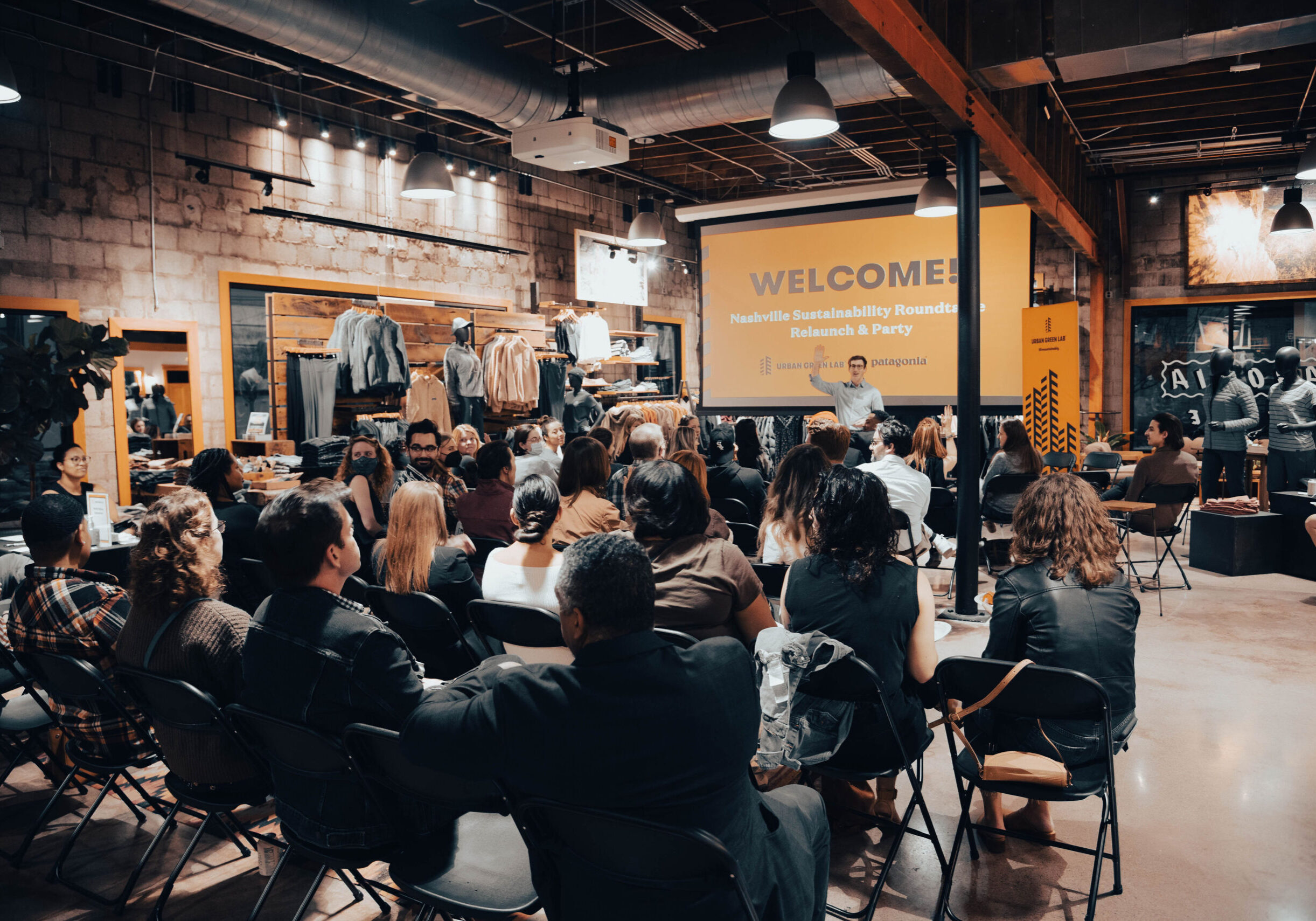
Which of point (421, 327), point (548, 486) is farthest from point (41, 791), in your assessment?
point (421, 327)

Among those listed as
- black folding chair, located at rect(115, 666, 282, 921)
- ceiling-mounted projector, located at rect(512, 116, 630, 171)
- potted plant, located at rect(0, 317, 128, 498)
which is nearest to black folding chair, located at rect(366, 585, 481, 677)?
black folding chair, located at rect(115, 666, 282, 921)

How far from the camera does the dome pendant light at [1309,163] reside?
657 cm

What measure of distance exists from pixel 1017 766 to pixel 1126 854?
0.84 m

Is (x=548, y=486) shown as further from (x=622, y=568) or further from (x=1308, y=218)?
(x=1308, y=218)

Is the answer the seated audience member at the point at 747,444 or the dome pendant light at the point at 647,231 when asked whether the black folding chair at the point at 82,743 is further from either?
the dome pendant light at the point at 647,231

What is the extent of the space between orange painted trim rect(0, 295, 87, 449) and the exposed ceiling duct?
7.84 feet

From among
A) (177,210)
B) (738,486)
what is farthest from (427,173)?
(738,486)

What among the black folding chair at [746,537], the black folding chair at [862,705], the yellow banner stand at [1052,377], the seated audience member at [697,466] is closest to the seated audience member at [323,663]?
the black folding chair at [862,705]

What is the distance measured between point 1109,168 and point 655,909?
41.2ft

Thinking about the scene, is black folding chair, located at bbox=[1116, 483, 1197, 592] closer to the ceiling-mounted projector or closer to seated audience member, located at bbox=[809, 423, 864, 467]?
seated audience member, located at bbox=[809, 423, 864, 467]

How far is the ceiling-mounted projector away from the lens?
19.1 feet

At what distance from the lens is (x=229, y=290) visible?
24.3 feet

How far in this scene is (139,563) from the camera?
2328 millimetres

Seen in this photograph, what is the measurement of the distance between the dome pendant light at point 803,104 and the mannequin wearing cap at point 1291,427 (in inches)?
210
